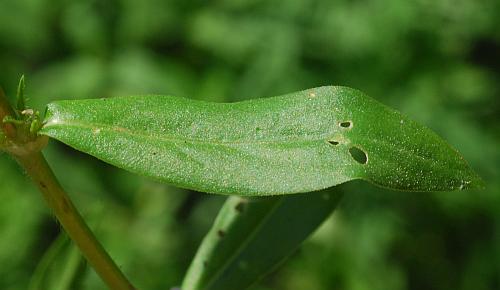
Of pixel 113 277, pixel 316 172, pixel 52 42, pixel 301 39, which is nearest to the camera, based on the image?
pixel 316 172

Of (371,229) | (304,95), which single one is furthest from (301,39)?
(304,95)

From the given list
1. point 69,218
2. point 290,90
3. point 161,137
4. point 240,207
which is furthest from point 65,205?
point 290,90

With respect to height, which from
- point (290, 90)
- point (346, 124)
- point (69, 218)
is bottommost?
point (69, 218)

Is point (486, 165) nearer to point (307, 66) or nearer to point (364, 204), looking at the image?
point (364, 204)

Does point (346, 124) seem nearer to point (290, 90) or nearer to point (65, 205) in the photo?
point (65, 205)

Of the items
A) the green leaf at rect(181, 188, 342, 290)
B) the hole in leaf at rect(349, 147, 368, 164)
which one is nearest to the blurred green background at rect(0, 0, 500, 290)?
the green leaf at rect(181, 188, 342, 290)

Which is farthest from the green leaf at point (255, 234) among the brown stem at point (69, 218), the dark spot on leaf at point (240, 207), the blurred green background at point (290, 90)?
the blurred green background at point (290, 90)

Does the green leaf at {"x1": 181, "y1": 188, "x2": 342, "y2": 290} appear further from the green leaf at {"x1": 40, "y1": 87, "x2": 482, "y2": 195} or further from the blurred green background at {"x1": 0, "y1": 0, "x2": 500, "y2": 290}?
the blurred green background at {"x1": 0, "y1": 0, "x2": 500, "y2": 290}
